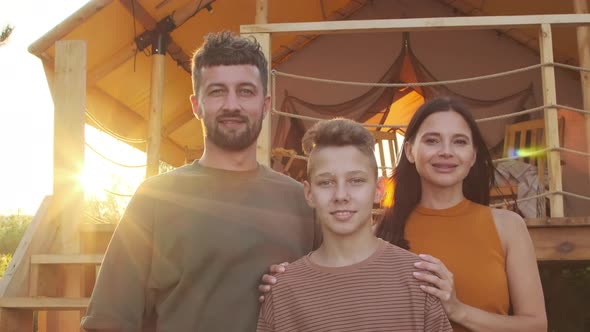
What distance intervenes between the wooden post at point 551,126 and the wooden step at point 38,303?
2559 mm

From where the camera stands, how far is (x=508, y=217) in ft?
6.86

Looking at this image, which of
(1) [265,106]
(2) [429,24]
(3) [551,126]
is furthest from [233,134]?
(3) [551,126]

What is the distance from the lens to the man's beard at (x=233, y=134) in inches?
75.3

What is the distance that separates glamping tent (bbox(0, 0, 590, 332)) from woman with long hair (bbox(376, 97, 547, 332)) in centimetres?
165

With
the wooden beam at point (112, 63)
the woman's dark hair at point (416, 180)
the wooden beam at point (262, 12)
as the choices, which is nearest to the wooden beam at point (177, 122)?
the wooden beam at point (112, 63)

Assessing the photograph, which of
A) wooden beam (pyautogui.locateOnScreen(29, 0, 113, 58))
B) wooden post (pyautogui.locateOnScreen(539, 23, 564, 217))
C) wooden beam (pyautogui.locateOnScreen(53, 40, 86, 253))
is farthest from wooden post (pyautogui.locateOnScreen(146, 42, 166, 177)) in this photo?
wooden post (pyautogui.locateOnScreen(539, 23, 564, 217))

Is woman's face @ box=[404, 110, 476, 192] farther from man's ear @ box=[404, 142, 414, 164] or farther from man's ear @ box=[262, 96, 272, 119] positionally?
man's ear @ box=[262, 96, 272, 119]

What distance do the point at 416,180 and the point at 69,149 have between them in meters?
2.24

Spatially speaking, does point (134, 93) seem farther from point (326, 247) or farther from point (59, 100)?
point (326, 247)

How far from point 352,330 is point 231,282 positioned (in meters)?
0.34

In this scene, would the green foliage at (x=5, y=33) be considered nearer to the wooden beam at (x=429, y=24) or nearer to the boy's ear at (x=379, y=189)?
the wooden beam at (x=429, y=24)

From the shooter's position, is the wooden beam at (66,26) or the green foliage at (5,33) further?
the green foliage at (5,33)

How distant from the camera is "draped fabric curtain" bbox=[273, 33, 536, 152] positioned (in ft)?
26.8

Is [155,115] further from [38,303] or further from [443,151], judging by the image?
[443,151]
